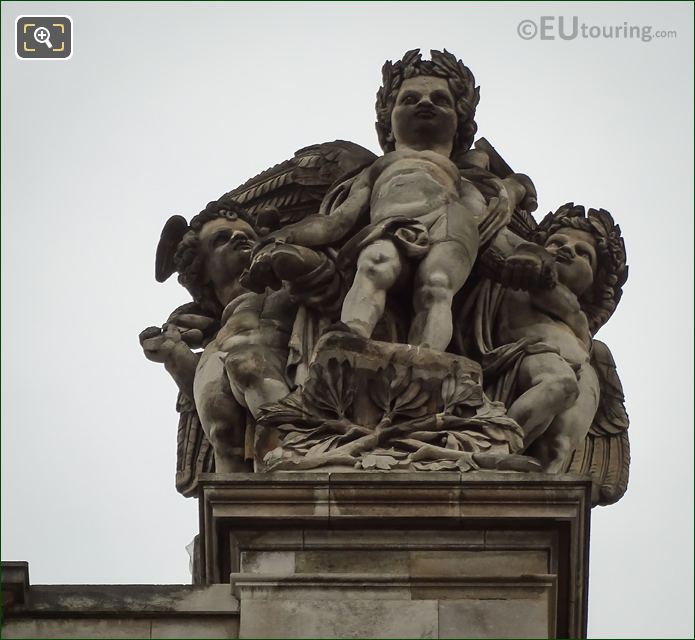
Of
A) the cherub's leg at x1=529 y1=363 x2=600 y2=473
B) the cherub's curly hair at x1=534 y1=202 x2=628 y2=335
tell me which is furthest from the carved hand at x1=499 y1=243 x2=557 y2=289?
the cherub's curly hair at x1=534 y1=202 x2=628 y2=335

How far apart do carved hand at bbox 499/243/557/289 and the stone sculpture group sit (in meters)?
0.02

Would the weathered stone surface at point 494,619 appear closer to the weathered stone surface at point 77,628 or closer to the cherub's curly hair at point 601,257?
the weathered stone surface at point 77,628

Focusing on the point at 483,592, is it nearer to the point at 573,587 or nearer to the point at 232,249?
the point at 573,587

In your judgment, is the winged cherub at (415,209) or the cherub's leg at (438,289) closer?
the cherub's leg at (438,289)

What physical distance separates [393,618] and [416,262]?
4.44m

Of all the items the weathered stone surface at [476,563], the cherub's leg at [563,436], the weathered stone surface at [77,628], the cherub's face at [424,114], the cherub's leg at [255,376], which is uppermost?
the cherub's face at [424,114]

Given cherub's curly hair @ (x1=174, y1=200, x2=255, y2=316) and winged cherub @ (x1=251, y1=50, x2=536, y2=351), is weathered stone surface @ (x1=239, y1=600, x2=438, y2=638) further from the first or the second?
cherub's curly hair @ (x1=174, y1=200, x2=255, y2=316)

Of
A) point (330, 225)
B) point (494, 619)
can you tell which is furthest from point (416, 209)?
point (494, 619)

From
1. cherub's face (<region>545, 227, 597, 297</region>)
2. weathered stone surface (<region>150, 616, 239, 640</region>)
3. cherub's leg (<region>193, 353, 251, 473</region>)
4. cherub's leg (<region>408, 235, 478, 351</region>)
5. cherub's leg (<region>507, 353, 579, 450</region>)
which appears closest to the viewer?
weathered stone surface (<region>150, 616, 239, 640</region>)

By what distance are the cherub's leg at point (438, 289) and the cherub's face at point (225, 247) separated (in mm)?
1966

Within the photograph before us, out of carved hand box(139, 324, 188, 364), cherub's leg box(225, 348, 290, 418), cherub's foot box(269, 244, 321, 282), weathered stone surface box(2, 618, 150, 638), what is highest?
cherub's foot box(269, 244, 321, 282)

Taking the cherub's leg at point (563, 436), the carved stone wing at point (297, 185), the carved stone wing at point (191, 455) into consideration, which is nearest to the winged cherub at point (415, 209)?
the carved stone wing at point (297, 185)

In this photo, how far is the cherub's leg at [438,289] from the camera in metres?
25.5

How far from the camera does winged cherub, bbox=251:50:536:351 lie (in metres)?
25.8
